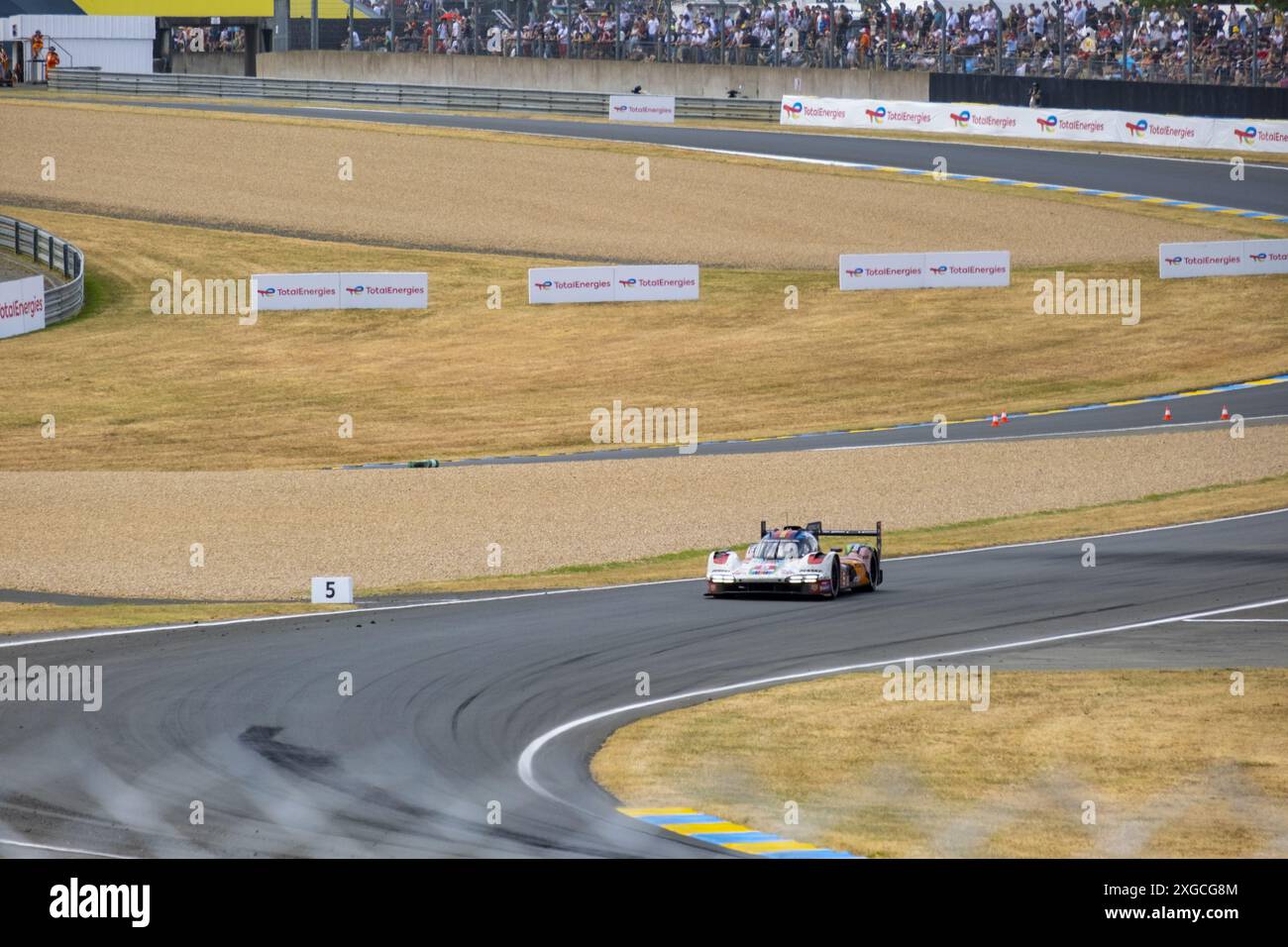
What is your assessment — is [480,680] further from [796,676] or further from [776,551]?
[776,551]

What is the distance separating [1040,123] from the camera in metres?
64.0

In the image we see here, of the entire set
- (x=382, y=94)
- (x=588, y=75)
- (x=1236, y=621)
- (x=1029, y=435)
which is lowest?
(x=1236, y=621)

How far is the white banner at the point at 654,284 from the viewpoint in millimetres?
47156

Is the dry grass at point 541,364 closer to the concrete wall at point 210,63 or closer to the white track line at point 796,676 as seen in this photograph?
the white track line at point 796,676

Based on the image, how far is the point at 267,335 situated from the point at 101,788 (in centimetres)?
3272

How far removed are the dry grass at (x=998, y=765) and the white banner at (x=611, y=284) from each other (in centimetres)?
3030

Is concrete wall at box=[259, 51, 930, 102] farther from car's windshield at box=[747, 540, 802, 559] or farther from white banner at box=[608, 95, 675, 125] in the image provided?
car's windshield at box=[747, 540, 802, 559]

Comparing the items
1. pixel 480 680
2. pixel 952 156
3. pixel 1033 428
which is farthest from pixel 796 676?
pixel 952 156

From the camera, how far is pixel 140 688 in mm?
16250

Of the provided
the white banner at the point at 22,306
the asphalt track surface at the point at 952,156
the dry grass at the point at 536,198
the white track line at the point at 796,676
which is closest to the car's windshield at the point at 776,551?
the white track line at the point at 796,676

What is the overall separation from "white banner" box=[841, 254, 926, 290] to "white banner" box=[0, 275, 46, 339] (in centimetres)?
2160

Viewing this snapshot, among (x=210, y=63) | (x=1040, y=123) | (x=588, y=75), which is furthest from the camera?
(x=210, y=63)

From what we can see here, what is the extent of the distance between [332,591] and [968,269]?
30097 millimetres
